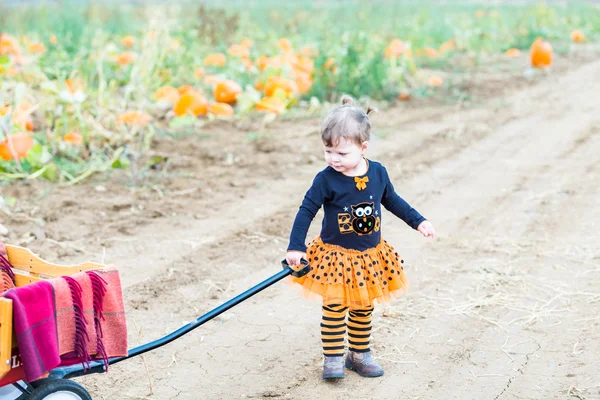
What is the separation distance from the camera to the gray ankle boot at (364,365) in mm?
3578

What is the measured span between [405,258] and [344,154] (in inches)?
73.4

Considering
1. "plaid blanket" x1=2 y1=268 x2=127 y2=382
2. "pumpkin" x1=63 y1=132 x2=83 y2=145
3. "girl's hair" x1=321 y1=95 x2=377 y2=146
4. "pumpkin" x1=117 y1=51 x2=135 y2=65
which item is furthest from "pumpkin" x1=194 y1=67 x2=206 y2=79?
"plaid blanket" x1=2 y1=268 x2=127 y2=382

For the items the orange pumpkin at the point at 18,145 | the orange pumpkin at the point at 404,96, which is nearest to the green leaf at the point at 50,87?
the orange pumpkin at the point at 18,145

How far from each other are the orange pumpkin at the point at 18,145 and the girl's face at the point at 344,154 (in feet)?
11.7

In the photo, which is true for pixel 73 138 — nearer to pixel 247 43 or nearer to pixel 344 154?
pixel 344 154

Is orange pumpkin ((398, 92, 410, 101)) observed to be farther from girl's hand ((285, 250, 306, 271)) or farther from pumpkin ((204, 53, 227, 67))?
girl's hand ((285, 250, 306, 271))

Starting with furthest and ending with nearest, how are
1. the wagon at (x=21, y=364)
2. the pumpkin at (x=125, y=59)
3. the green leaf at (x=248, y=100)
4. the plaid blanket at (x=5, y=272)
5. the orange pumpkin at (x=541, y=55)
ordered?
the orange pumpkin at (x=541, y=55), the pumpkin at (x=125, y=59), the green leaf at (x=248, y=100), the plaid blanket at (x=5, y=272), the wagon at (x=21, y=364)

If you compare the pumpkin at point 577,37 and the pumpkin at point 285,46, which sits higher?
the pumpkin at point 285,46

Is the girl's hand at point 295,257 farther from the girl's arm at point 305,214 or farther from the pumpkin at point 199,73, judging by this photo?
the pumpkin at point 199,73

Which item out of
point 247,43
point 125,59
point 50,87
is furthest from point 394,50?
point 50,87

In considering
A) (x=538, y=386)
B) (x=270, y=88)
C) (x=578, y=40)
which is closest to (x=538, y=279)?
(x=538, y=386)

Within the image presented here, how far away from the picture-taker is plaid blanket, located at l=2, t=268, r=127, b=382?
8.48 feet

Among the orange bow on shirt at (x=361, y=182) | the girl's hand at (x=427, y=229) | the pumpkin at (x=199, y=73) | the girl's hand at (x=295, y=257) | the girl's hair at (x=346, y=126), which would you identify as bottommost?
the pumpkin at (x=199, y=73)

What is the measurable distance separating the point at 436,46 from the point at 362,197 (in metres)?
10.5
